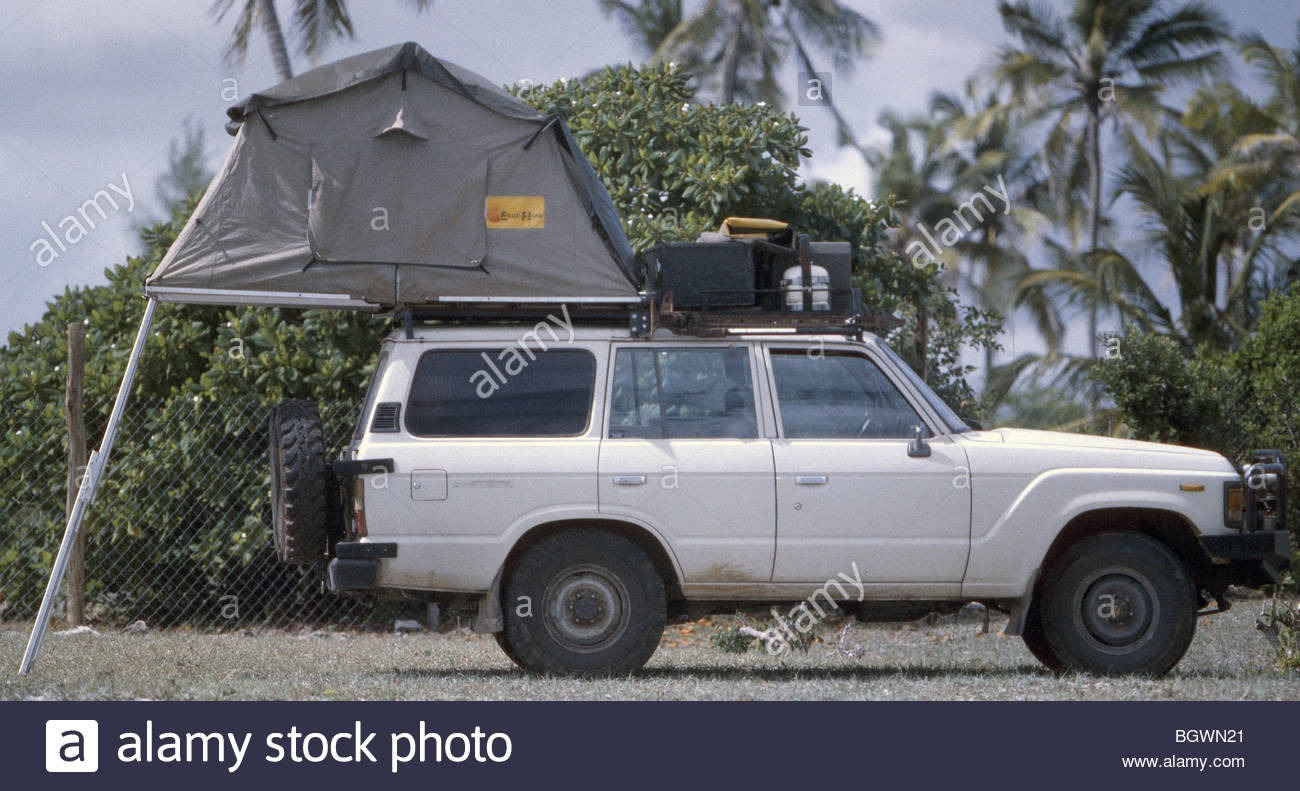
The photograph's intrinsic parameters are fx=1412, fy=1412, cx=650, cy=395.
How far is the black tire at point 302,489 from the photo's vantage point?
23.2 ft

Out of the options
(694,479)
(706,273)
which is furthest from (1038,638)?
(706,273)

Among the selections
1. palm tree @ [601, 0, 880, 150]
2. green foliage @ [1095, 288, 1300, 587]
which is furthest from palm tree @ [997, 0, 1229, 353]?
green foliage @ [1095, 288, 1300, 587]

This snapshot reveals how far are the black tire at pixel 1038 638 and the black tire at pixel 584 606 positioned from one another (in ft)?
6.62

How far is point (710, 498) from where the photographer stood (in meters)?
7.16

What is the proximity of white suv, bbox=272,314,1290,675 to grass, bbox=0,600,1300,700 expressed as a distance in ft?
1.36

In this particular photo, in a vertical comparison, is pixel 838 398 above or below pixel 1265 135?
below

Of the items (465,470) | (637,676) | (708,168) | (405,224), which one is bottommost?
(637,676)

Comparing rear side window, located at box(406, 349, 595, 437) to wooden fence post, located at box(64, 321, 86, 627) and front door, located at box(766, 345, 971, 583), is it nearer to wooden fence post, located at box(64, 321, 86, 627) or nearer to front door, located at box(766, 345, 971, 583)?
front door, located at box(766, 345, 971, 583)

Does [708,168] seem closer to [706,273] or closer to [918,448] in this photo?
[706,273]

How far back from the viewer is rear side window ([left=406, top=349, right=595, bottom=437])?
23.8 feet

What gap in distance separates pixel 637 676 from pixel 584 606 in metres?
0.45

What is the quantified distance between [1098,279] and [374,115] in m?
18.6
